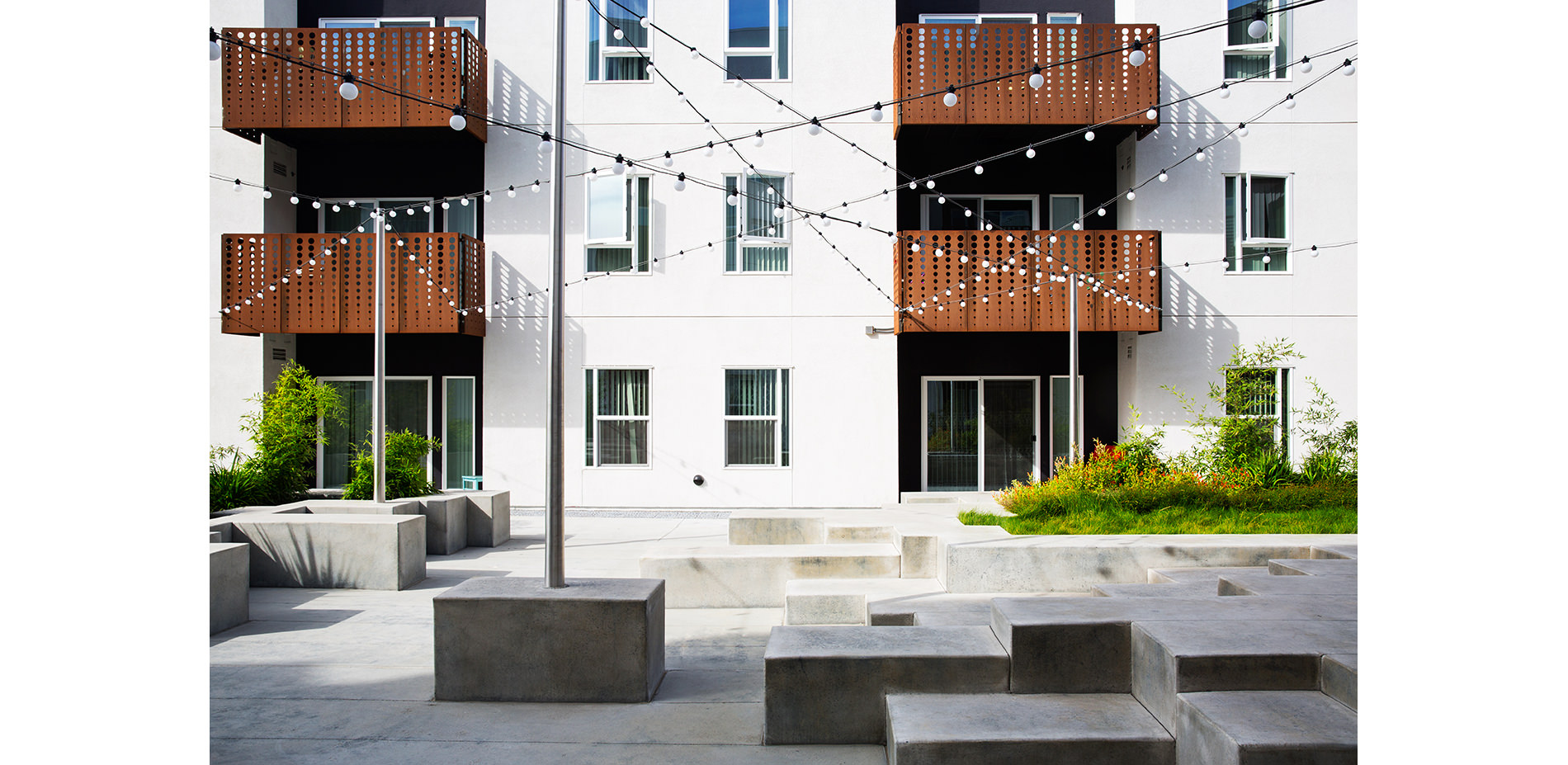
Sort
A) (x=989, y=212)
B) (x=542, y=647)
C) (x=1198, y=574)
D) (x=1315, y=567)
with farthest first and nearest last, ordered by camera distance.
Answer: (x=989, y=212) < (x=1198, y=574) < (x=1315, y=567) < (x=542, y=647)

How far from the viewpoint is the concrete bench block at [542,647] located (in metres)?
4.65

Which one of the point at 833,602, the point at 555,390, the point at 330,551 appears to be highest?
the point at 555,390

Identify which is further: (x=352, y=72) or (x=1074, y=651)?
(x=352, y=72)

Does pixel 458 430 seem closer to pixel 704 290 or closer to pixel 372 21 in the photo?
pixel 704 290

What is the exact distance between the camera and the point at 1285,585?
213 inches

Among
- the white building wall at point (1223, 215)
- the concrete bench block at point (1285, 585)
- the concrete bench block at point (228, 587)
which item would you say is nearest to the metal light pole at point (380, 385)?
the concrete bench block at point (228, 587)

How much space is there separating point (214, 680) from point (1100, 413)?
42.2ft

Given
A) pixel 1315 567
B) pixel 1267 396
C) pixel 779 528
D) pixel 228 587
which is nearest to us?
pixel 1315 567

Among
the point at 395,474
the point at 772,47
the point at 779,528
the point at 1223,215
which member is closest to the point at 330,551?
the point at 395,474

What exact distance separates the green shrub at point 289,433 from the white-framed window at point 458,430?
2019 mm

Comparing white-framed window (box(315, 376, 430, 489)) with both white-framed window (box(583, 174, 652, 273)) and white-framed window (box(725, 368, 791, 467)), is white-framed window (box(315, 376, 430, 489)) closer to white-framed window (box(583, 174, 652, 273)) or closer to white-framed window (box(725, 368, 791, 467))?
white-framed window (box(583, 174, 652, 273))

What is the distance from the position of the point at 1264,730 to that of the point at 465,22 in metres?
15.6
